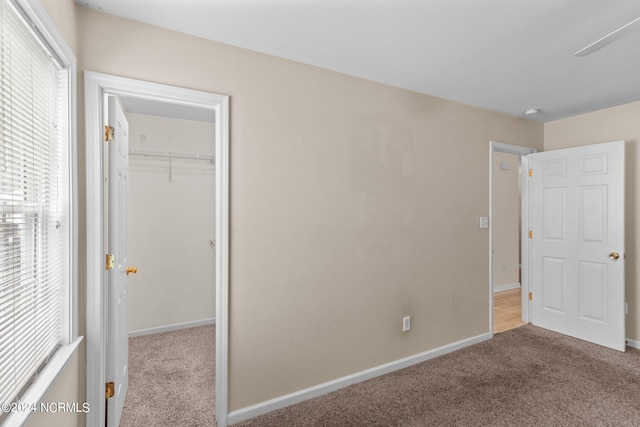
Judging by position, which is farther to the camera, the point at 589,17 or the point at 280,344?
the point at 280,344

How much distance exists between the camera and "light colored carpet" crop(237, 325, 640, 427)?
2.05 meters

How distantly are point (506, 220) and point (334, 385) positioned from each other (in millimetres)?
4409

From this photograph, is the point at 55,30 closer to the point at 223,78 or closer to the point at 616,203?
the point at 223,78

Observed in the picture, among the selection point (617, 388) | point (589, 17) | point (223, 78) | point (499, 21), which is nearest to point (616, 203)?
point (617, 388)

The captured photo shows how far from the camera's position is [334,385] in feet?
7.84

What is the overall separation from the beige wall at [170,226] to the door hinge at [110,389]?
177 cm

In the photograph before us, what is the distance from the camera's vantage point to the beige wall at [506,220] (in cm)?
522

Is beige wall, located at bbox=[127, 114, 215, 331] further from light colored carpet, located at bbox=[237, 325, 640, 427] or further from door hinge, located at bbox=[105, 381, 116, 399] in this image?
light colored carpet, located at bbox=[237, 325, 640, 427]

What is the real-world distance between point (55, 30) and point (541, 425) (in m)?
3.35

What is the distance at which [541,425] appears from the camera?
199cm

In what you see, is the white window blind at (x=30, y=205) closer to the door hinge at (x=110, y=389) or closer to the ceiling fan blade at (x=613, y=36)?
the door hinge at (x=110, y=389)

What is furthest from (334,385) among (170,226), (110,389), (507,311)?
(507,311)

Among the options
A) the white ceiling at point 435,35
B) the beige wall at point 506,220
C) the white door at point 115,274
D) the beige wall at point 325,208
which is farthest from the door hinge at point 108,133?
the beige wall at point 506,220

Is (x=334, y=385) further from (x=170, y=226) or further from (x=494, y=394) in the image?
(x=170, y=226)
